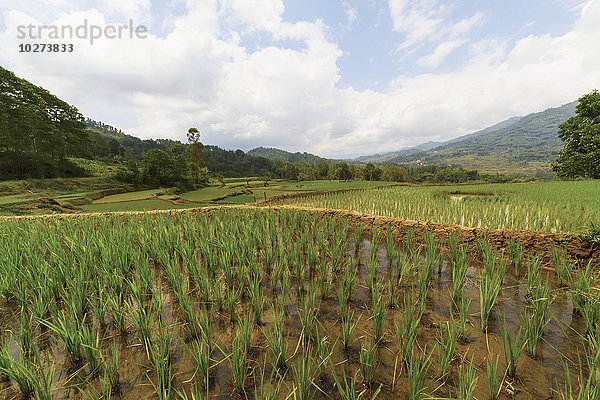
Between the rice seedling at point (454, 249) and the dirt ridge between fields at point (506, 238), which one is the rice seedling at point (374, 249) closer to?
the dirt ridge between fields at point (506, 238)

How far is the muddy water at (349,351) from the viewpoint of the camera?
1604mm

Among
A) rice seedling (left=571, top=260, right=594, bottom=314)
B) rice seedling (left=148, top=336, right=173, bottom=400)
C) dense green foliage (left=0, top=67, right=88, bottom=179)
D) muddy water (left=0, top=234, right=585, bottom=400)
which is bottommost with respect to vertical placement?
muddy water (left=0, top=234, right=585, bottom=400)

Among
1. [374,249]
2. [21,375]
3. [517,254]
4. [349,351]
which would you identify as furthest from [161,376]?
[517,254]

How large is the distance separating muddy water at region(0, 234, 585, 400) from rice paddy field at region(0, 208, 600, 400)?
1 cm

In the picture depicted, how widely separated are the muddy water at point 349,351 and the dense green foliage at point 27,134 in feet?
77.6

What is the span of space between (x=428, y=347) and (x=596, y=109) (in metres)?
37.3

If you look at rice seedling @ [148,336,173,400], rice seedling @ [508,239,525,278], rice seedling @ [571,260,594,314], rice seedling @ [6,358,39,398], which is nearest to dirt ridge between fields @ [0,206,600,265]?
rice seedling @ [508,239,525,278]

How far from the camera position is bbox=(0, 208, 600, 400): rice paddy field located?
1.57 meters

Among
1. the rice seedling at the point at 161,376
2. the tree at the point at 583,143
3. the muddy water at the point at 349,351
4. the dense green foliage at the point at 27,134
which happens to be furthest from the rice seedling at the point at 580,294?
the tree at the point at 583,143

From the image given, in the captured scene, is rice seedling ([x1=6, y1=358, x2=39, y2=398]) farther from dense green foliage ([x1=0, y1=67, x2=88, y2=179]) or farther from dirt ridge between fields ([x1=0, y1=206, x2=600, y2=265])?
dense green foliage ([x1=0, y1=67, x2=88, y2=179])

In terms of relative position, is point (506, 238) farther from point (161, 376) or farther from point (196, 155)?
point (196, 155)

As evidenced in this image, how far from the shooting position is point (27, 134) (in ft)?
59.8

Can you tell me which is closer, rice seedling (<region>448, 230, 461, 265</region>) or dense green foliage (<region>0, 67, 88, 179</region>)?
rice seedling (<region>448, 230, 461, 265</region>)

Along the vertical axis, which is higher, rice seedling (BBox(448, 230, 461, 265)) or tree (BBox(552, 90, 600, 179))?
tree (BBox(552, 90, 600, 179))
